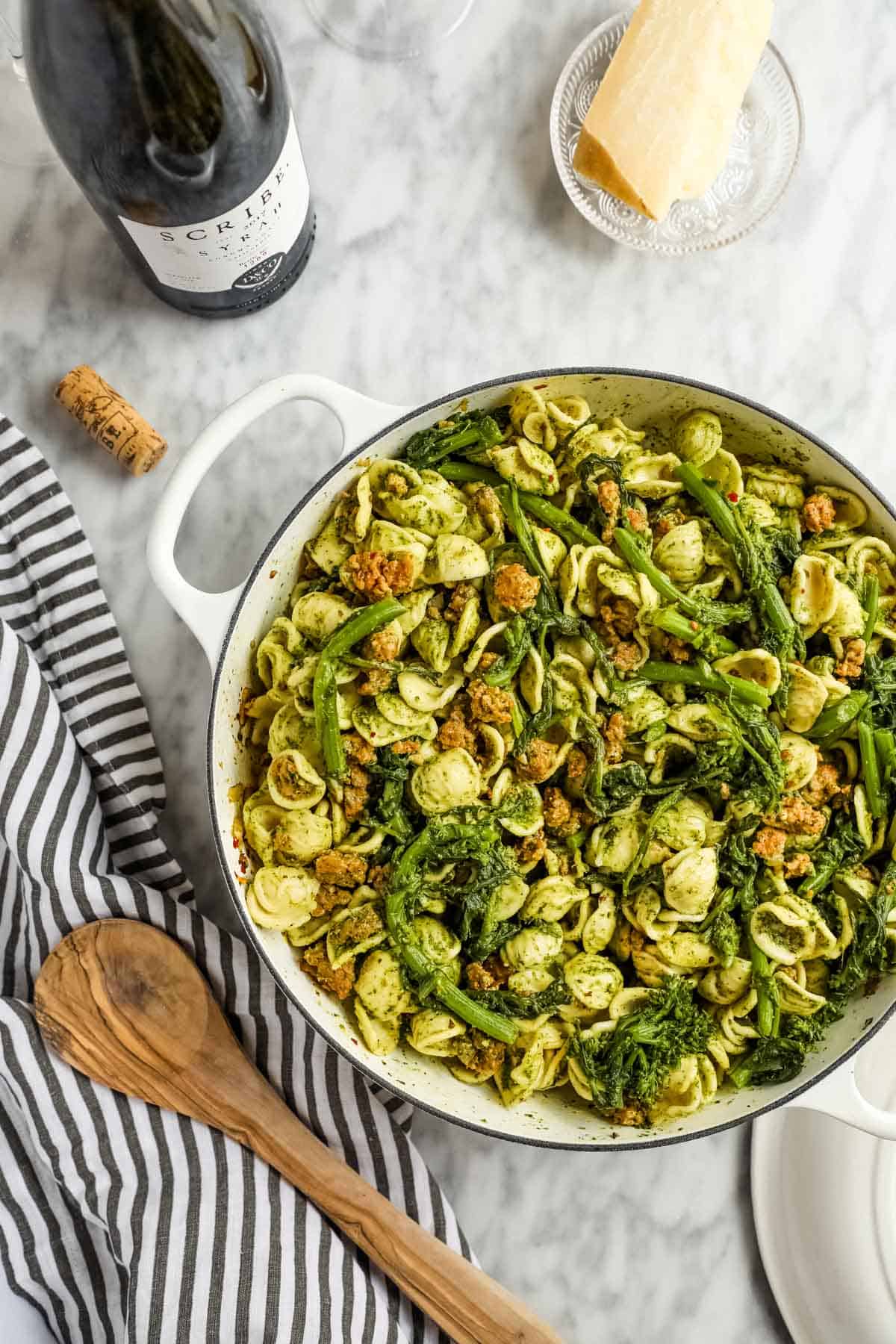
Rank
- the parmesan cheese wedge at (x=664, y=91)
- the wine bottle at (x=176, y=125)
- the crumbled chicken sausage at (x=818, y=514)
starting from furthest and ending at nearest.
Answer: the parmesan cheese wedge at (x=664, y=91) < the crumbled chicken sausage at (x=818, y=514) < the wine bottle at (x=176, y=125)

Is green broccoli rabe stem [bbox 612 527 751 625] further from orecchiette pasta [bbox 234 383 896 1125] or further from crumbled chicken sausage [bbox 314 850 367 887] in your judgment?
crumbled chicken sausage [bbox 314 850 367 887]

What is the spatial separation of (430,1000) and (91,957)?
1.82 feet

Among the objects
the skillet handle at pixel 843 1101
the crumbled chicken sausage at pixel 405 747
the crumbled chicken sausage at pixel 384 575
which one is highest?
the crumbled chicken sausage at pixel 384 575

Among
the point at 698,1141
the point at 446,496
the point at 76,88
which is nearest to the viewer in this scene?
the point at 76,88

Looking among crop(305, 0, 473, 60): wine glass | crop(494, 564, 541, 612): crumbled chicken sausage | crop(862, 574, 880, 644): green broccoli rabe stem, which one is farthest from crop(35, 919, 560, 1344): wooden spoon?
crop(305, 0, 473, 60): wine glass

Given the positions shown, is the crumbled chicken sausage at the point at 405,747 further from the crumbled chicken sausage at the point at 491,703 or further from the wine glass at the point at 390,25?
the wine glass at the point at 390,25

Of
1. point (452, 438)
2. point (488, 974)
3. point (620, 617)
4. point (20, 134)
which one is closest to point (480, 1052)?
point (488, 974)

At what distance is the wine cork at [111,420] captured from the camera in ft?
6.47

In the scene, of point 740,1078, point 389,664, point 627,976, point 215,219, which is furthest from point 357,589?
point 740,1078

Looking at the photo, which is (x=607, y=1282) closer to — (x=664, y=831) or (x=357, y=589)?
(x=664, y=831)

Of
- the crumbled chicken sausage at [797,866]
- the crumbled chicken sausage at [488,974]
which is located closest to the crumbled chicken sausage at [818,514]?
the crumbled chicken sausage at [797,866]

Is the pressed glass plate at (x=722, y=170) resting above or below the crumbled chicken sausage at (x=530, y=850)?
above

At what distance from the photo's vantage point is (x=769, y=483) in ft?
5.89

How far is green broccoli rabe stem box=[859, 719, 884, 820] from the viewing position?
5.57ft
